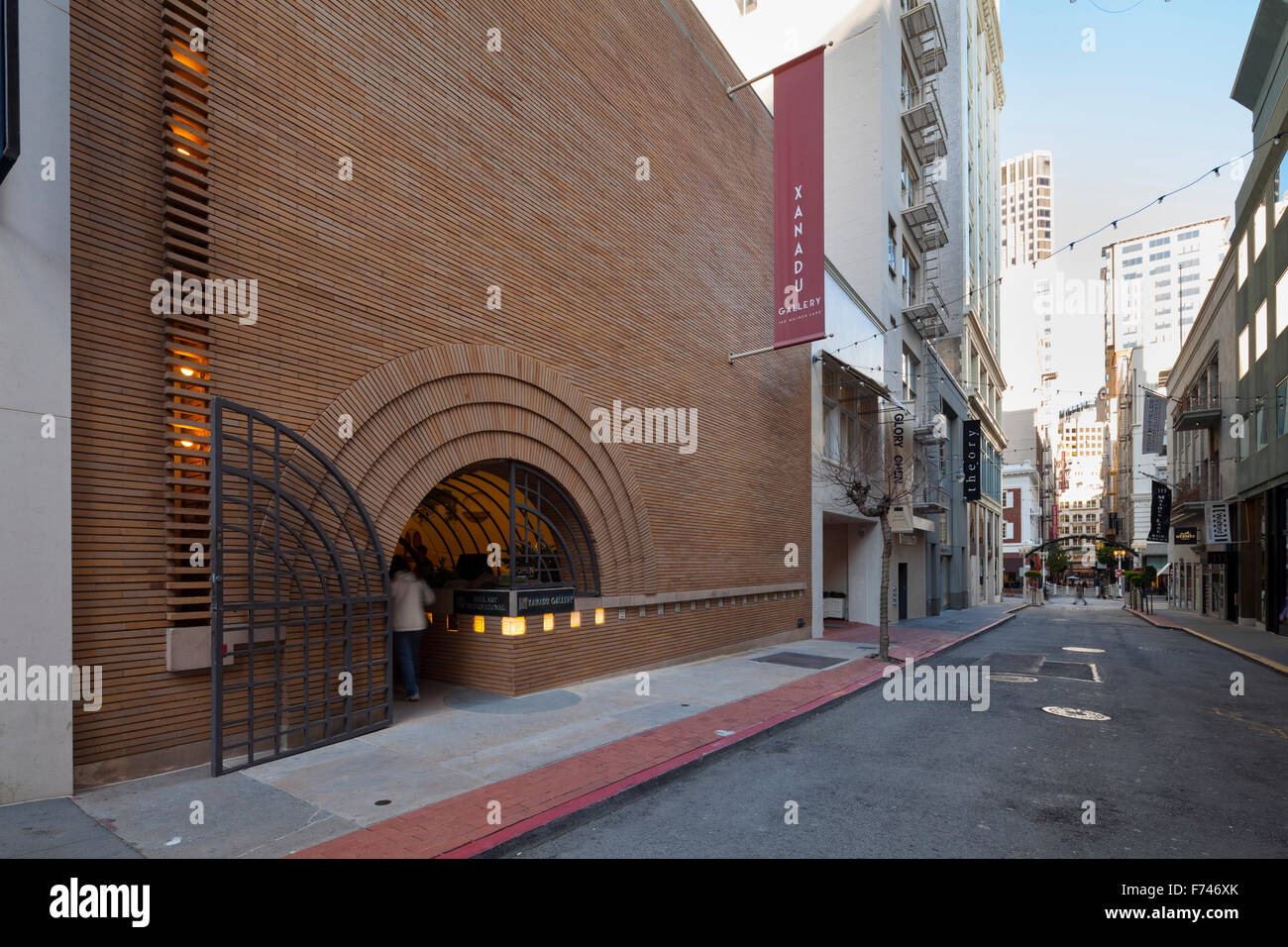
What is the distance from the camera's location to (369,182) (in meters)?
8.34

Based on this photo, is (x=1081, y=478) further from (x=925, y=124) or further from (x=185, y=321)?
(x=185, y=321)

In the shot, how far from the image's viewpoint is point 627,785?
21.2ft

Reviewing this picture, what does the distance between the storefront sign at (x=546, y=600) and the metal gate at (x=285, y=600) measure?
226 centimetres

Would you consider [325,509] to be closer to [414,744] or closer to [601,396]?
[414,744]

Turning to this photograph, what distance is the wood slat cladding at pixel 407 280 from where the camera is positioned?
20.2 feet

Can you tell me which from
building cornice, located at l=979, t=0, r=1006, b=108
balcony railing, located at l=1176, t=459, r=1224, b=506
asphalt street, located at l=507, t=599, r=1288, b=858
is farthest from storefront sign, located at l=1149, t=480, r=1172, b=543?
asphalt street, located at l=507, t=599, r=1288, b=858

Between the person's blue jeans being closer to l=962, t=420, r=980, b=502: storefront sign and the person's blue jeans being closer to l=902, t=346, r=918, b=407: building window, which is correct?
l=902, t=346, r=918, b=407: building window

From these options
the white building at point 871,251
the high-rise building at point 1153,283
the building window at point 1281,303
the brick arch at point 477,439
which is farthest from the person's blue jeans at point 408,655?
the high-rise building at point 1153,283

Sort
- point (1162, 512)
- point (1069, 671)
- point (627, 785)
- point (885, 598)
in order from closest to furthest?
point (627, 785), point (1069, 671), point (885, 598), point (1162, 512)

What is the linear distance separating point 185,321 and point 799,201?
1218 cm

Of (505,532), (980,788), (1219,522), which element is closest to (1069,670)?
(980,788)

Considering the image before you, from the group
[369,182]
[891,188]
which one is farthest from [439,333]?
[891,188]

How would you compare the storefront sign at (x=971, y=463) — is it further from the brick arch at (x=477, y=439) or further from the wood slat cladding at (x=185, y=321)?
the wood slat cladding at (x=185, y=321)

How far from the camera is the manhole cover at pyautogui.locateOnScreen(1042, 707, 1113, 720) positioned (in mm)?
10047
